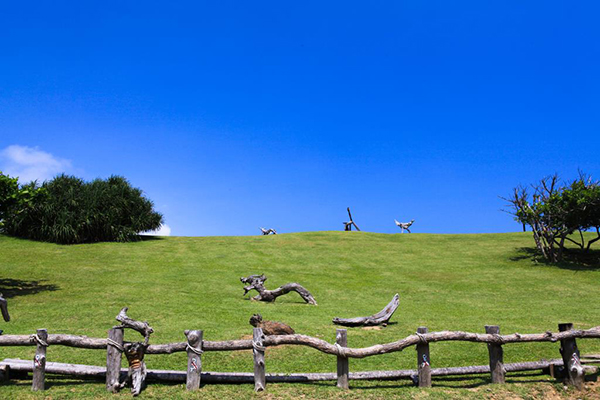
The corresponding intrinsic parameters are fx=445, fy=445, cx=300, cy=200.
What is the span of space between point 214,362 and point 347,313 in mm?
9236

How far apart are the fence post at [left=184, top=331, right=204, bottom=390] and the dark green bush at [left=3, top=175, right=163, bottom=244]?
3498 cm

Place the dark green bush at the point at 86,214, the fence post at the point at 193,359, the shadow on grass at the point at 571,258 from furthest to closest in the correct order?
the dark green bush at the point at 86,214 → the shadow on grass at the point at 571,258 → the fence post at the point at 193,359

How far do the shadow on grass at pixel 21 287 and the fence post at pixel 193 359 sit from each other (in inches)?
702

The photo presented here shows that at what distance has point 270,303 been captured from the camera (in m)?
22.0

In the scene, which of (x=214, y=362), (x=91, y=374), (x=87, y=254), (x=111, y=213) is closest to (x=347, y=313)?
(x=214, y=362)

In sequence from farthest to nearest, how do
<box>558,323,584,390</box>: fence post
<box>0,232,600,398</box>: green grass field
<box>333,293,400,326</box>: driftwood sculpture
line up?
<box>333,293,400,326</box>: driftwood sculpture < <box>0,232,600,398</box>: green grass field < <box>558,323,584,390</box>: fence post

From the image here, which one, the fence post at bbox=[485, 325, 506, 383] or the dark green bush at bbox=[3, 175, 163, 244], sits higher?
the dark green bush at bbox=[3, 175, 163, 244]

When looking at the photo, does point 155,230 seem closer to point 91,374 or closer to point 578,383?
point 91,374

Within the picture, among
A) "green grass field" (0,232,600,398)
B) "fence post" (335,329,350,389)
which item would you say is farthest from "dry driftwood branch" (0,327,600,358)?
"green grass field" (0,232,600,398)

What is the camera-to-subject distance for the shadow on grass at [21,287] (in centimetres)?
2356

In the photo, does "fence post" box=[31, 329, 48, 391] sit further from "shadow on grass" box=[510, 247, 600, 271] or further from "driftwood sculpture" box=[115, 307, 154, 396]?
"shadow on grass" box=[510, 247, 600, 271]

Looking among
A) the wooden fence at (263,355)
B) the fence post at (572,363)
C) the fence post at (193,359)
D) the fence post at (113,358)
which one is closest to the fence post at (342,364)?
the wooden fence at (263,355)

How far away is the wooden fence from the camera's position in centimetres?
993

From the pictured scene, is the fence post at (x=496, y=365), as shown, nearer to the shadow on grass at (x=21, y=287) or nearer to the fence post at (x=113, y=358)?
the fence post at (x=113, y=358)
